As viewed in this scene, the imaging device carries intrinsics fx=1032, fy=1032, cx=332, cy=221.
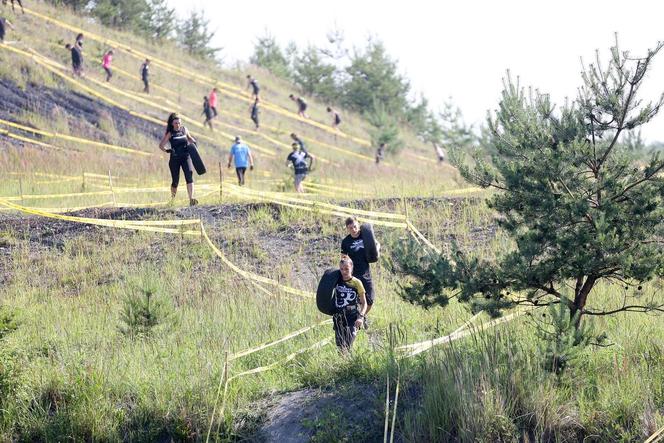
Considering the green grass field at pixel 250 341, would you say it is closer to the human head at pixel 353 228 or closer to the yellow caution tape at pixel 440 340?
the yellow caution tape at pixel 440 340

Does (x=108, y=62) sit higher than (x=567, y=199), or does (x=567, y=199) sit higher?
(x=108, y=62)

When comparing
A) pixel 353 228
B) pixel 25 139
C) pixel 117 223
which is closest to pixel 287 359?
pixel 353 228

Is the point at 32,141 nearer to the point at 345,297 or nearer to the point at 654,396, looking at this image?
the point at 345,297

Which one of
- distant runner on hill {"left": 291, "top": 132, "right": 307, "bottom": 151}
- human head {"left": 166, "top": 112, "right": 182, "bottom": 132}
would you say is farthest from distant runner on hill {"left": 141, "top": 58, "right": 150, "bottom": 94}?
human head {"left": 166, "top": 112, "right": 182, "bottom": 132}

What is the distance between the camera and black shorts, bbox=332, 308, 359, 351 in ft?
34.5

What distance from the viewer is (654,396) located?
906 cm

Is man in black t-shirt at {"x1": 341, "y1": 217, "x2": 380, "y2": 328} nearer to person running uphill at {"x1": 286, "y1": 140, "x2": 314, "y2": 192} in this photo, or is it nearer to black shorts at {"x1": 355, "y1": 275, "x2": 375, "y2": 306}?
black shorts at {"x1": 355, "y1": 275, "x2": 375, "y2": 306}

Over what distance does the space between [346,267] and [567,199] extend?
251 cm

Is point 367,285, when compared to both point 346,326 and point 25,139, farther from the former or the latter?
point 25,139

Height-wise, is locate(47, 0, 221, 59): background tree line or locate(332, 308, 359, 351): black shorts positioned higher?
locate(47, 0, 221, 59): background tree line

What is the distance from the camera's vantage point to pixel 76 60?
38.8 m

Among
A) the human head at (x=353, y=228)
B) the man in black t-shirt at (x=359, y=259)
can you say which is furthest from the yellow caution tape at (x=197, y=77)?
the man in black t-shirt at (x=359, y=259)

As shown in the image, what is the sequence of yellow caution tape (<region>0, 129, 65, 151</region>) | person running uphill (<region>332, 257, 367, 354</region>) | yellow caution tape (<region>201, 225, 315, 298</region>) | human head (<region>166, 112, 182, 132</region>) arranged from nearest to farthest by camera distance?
person running uphill (<region>332, 257, 367, 354</region>)
yellow caution tape (<region>201, 225, 315, 298</region>)
human head (<region>166, 112, 182, 132</region>)
yellow caution tape (<region>0, 129, 65, 151</region>)

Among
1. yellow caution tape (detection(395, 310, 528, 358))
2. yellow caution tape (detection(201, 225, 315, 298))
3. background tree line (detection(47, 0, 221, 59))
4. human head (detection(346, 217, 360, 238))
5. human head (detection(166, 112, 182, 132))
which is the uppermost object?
background tree line (detection(47, 0, 221, 59))
